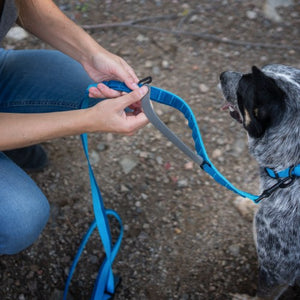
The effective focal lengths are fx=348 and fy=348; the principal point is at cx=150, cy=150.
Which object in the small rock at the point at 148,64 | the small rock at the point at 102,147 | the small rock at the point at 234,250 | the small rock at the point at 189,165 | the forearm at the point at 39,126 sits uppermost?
the forearm at the point at 39,126

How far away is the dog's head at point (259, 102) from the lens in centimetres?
158

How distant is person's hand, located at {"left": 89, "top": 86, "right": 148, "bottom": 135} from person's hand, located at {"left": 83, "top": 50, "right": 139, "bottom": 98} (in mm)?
168

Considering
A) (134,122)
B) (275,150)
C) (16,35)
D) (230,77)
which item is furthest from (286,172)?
(16,35)

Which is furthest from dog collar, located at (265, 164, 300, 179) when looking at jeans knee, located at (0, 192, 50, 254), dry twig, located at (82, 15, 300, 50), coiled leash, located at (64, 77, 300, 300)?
dry twig, located at (82, 15, 300, 50)

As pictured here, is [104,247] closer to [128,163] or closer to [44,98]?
[128,163]

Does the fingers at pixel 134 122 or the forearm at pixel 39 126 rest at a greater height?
the fingers at pixel 134 122

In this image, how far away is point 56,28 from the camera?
2090 millimetres

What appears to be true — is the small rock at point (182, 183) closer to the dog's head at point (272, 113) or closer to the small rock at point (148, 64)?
the dog's head at point (272, 113)

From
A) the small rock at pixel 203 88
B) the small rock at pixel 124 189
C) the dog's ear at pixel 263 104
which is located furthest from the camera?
the small rock at pixel 203 88

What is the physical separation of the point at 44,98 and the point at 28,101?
0.10m

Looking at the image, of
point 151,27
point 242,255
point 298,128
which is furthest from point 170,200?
point 151,27

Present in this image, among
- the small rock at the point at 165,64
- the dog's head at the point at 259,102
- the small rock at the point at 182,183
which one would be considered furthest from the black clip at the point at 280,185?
the small rock at the point at 165,64

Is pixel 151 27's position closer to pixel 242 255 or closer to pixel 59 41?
pixel 59 41

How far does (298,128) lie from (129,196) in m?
1.40
